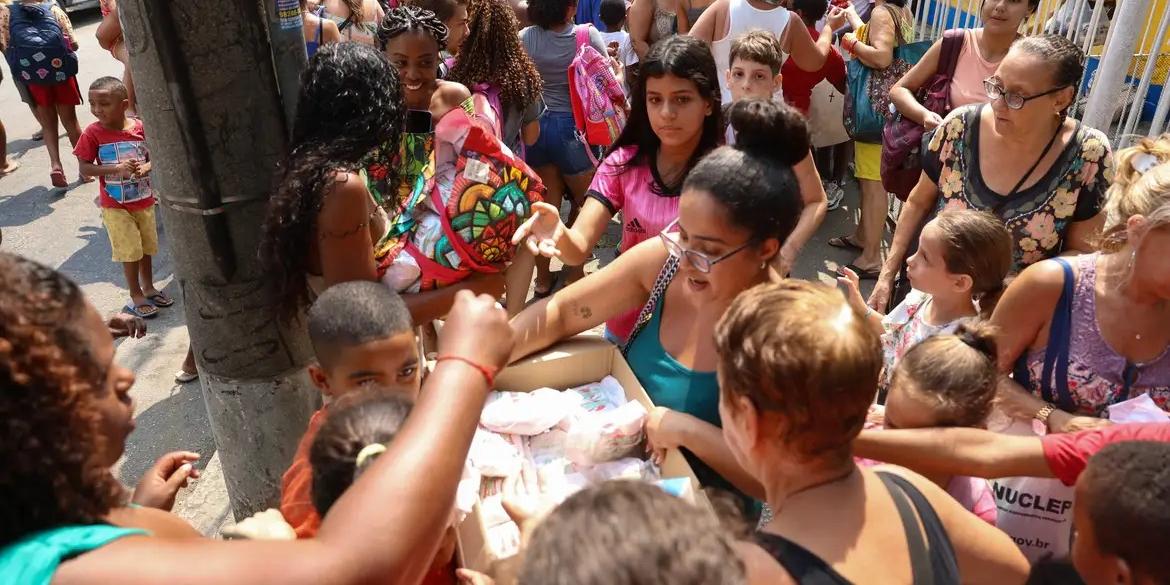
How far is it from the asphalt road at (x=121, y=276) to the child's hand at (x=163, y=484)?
0.77 meters

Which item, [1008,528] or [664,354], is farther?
[664,354]

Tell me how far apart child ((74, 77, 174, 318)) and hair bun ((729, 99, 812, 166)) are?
12.7ft

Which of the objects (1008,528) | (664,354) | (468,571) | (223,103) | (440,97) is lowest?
(1008,528)

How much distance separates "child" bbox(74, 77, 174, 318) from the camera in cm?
464

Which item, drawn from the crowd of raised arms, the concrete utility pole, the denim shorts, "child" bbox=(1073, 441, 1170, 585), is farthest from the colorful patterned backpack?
"child" bbox=(1073, 441, 1170, 585)

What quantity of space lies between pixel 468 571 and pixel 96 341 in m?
0.86

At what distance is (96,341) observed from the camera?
1.15 metres

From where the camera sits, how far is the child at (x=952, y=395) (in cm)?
192

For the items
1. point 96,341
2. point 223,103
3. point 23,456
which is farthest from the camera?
point 223,103

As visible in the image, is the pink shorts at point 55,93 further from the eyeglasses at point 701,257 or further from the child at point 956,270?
the child at point 956,270

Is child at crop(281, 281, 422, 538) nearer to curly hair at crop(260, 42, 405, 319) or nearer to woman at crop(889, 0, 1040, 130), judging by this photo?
curly hair at crop(260, 42, 405, 319)

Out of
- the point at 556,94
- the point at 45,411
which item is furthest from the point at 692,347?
the point at 556,94

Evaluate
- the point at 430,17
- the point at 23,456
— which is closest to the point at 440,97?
the point at 430,17

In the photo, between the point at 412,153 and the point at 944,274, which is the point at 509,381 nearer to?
the point at 412,153
